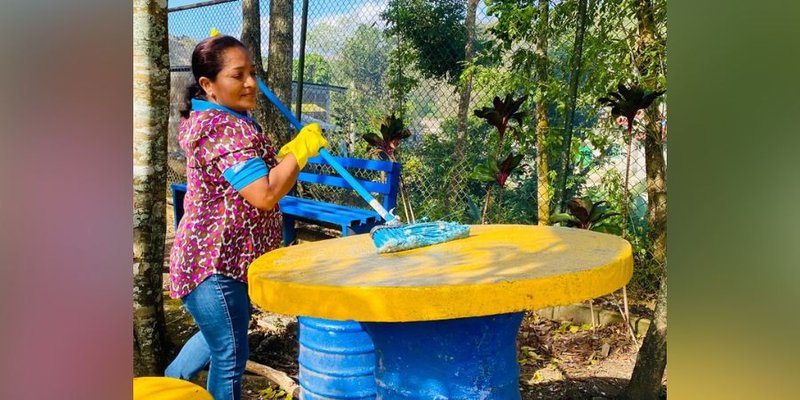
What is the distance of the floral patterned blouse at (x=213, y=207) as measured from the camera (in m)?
2.07

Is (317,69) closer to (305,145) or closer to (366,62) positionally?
(366,62)

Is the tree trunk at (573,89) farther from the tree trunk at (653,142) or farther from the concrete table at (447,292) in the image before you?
the concrete table at (447,292)

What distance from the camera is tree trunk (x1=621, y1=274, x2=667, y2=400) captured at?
2.79m

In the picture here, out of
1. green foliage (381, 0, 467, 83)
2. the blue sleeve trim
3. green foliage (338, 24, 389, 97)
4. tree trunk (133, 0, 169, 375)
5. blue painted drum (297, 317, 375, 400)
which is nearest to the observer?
the blue sleeve trim

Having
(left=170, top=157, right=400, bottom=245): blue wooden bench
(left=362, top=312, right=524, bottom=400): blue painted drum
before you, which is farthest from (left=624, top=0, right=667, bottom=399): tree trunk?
(left=362, top=312, right=524, bottom=400): blue painted drum

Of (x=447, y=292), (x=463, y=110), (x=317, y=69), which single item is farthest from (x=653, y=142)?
(x=317, y=69)

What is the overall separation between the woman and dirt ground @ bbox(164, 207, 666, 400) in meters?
1.15

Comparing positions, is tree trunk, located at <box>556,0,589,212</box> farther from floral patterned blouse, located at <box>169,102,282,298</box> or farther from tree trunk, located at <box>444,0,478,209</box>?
floral patterned blouse, located at <box>169,102,282,298</box>

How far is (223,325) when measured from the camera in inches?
83.3

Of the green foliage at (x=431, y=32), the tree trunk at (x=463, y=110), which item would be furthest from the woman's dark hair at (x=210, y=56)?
the green foliage at (x=431, y=32)

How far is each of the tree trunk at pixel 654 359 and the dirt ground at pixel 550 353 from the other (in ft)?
0.97
